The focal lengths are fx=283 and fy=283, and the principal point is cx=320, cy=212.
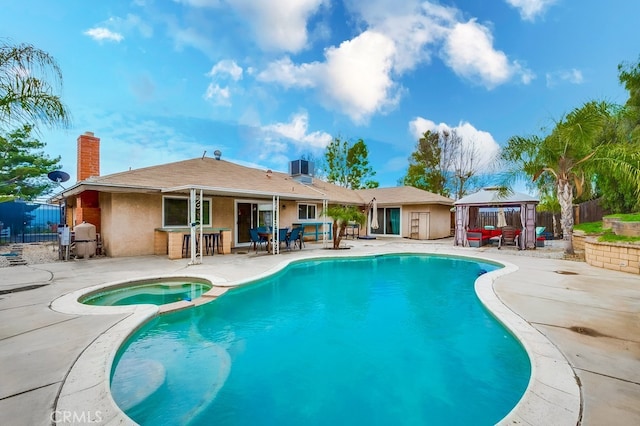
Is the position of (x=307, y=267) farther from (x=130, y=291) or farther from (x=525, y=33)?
(x=525, y=33)

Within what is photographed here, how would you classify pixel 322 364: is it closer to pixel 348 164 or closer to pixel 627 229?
pixel 627 229

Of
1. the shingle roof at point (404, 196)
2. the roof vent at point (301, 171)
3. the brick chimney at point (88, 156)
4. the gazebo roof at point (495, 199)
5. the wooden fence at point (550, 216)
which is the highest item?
the roof vent at point (301, 171)

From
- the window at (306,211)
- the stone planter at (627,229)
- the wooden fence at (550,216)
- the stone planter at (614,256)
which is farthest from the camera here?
the window at (306,211)

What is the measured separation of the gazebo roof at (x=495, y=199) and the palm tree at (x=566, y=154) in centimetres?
163

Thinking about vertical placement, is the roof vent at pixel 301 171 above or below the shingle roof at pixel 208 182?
above

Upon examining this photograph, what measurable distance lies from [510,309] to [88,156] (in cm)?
1599

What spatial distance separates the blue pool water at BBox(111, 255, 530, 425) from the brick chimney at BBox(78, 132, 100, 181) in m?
10.4

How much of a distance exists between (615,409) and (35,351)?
605 centimetres

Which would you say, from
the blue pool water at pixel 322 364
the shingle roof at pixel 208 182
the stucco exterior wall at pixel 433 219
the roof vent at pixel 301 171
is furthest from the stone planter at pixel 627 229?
the roof vent at pixel 301 171

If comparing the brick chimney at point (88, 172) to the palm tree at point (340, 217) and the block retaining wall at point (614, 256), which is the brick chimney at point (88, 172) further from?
the block retaining wall at point (614, 256)

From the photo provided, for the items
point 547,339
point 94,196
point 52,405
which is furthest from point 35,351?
point 94,196

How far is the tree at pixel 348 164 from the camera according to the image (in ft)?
113

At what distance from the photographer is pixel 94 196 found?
11.9 meters

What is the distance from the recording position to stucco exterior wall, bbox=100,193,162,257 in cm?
1090
